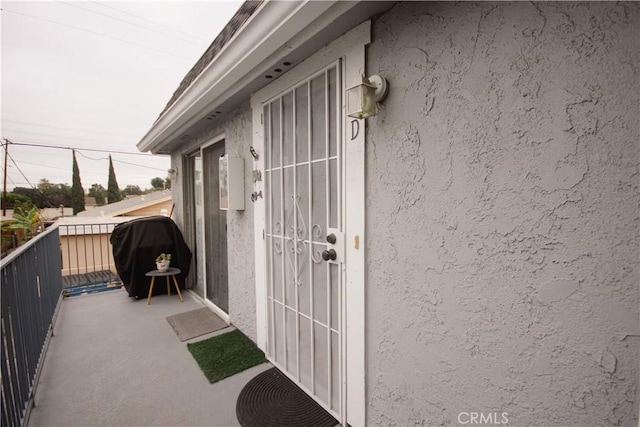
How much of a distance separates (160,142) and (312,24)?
4.27m

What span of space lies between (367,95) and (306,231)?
1.19 meters

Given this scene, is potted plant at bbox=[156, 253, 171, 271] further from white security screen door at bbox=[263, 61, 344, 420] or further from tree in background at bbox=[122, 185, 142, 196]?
tree in background at bbox=[122, 185, 142, 196]

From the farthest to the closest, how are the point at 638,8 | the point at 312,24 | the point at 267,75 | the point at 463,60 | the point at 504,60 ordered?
the point at 267,75 < the point at 312,24 < the point at 463,60 < the point at 504,60 < the point at 638,8

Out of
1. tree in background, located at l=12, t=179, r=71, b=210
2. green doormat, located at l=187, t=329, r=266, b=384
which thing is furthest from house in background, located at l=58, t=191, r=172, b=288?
tree in background, located at l=12, t=179, r=71, b=210

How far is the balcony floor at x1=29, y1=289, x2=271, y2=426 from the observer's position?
215 cm

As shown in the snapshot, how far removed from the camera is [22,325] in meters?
2.21

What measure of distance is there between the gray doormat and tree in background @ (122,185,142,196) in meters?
39.2

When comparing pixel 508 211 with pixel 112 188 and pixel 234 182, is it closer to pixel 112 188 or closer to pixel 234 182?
pixel 234 182

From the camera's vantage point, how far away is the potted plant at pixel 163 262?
15.2 feet

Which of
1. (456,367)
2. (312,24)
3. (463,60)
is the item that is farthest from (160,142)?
(456,367)

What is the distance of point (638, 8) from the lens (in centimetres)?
87

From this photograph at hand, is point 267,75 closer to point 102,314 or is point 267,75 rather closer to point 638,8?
point 638,8

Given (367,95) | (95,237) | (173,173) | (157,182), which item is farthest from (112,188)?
(367,95)

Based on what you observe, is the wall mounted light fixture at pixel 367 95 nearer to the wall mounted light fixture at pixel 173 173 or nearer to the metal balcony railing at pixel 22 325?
the metal balcony railing at pixel 22 325
